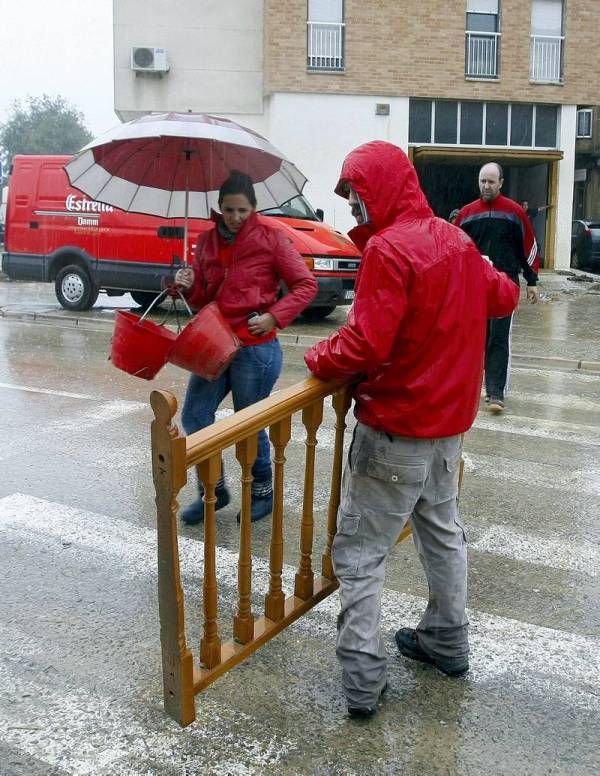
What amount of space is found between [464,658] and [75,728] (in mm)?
1382

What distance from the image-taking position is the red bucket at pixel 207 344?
164 inches

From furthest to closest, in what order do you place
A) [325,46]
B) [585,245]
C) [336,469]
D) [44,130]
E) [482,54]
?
[44,130] < [585,245] < [482,54] < [325,46] < [336,469]

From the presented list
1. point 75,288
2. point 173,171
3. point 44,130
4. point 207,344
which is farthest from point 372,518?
point 44,130

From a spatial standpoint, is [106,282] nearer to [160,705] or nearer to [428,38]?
[160,705]

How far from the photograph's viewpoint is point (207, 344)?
4.19 m

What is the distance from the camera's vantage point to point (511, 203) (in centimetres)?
744

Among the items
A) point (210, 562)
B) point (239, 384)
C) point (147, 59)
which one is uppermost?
point (147, 59)

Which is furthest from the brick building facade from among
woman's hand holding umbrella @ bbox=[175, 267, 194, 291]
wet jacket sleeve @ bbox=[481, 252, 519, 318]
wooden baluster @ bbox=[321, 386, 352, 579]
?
wet jacket sleeve @ bbox=[481, 252, 519, 318]

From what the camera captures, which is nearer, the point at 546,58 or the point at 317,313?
the point at 317,313

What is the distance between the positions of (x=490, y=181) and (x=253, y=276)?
3.35 metres

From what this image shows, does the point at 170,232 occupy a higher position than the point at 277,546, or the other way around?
the point at 170,232

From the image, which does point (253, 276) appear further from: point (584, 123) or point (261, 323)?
point (584, 123)

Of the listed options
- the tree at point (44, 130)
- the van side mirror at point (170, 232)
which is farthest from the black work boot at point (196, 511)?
the tree at point (44, 130)

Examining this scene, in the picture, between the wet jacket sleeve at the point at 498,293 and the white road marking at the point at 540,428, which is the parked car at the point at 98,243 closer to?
the white road marking at the point at 540,428
